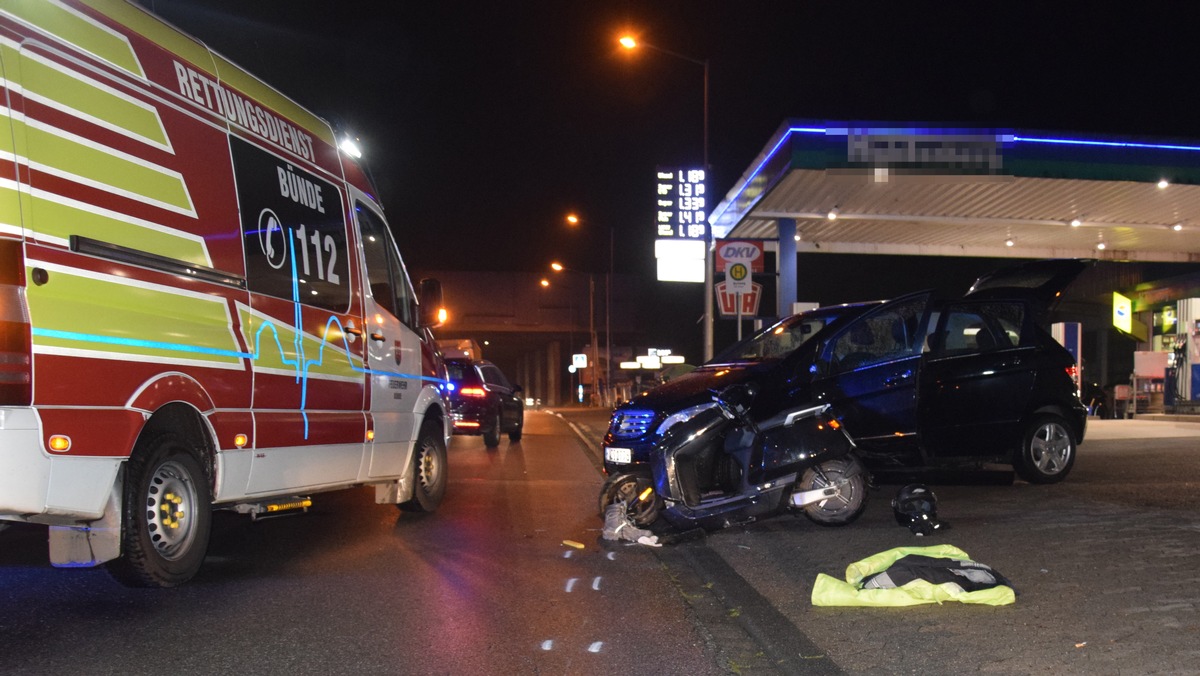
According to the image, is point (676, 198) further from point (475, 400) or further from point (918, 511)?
point (918, 511)

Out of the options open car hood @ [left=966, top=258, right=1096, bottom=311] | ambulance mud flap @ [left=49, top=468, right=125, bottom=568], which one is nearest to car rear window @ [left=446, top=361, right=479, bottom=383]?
open car hood @ [left=966, top=258, right=1096, bottom=311]

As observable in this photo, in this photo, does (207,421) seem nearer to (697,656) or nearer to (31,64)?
(31,64)

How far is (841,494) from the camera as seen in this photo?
7.99 metres

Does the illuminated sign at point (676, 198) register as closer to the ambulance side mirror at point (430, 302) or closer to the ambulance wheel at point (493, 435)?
the ambulance wheel at point (493, 435)

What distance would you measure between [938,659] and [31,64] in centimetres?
511

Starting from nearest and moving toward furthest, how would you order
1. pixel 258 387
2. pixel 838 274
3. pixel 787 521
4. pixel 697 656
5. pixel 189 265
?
1. pixel 697 656
2. pixel 189 265
3. pixel 258 387
4. pixel 787 521
5. pixel 838 274

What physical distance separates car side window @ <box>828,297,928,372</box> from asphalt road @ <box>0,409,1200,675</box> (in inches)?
55.4

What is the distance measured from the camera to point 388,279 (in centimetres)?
897

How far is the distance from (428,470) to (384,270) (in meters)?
2.05

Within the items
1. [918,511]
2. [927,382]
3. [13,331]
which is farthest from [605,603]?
[927,382]

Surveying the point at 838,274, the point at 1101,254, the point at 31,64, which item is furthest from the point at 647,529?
the point at 838,274

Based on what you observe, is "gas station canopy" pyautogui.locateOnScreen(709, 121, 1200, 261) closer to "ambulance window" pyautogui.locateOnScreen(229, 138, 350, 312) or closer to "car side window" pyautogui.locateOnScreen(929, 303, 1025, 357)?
"car side window" pyautogui.locateOnScreen(929, 303, 1025, 357)

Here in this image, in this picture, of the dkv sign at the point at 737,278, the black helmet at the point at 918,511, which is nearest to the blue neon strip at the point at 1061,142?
the dkv sign at the point at 737,278

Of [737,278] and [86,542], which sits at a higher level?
[737,278]
